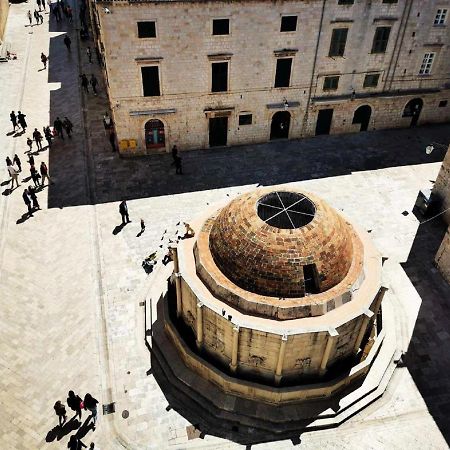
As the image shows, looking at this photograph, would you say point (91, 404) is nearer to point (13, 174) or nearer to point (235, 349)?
point (235, 349)

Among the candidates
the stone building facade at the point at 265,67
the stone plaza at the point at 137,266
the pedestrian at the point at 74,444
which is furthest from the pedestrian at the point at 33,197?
the pedestrian at the point at 74,444

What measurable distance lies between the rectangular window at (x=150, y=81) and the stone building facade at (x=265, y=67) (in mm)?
66

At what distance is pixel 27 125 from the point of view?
36.5 meters

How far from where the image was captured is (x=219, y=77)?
3120 cm

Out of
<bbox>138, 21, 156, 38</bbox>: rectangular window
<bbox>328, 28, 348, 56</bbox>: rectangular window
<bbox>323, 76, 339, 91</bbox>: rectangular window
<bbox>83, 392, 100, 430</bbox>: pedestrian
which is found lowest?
<bbox>83, 392, 100, 430</bbox>: pedestrian

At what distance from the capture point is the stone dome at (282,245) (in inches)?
695

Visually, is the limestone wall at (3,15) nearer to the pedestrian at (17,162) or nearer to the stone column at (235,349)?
the pedestrian at (17,162)

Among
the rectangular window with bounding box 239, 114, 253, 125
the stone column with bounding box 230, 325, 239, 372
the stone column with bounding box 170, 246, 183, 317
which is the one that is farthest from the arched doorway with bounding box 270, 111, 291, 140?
the stone column with bounding box 230, 325, 239, 372

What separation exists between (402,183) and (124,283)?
65.7 ft

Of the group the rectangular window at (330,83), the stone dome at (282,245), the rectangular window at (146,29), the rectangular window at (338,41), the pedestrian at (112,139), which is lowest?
the pedestrian at (112,139)

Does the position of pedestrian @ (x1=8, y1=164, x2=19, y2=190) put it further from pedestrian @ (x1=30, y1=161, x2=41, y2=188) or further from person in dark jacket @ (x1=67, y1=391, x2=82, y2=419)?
person in dark jacket @ (x1=67, y1=391, x2=82, y2=419)

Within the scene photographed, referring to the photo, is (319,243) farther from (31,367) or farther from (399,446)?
(31,367)

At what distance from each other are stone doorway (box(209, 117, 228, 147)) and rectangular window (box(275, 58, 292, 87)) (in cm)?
458

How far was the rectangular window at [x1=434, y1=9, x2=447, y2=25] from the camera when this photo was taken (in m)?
31.6
